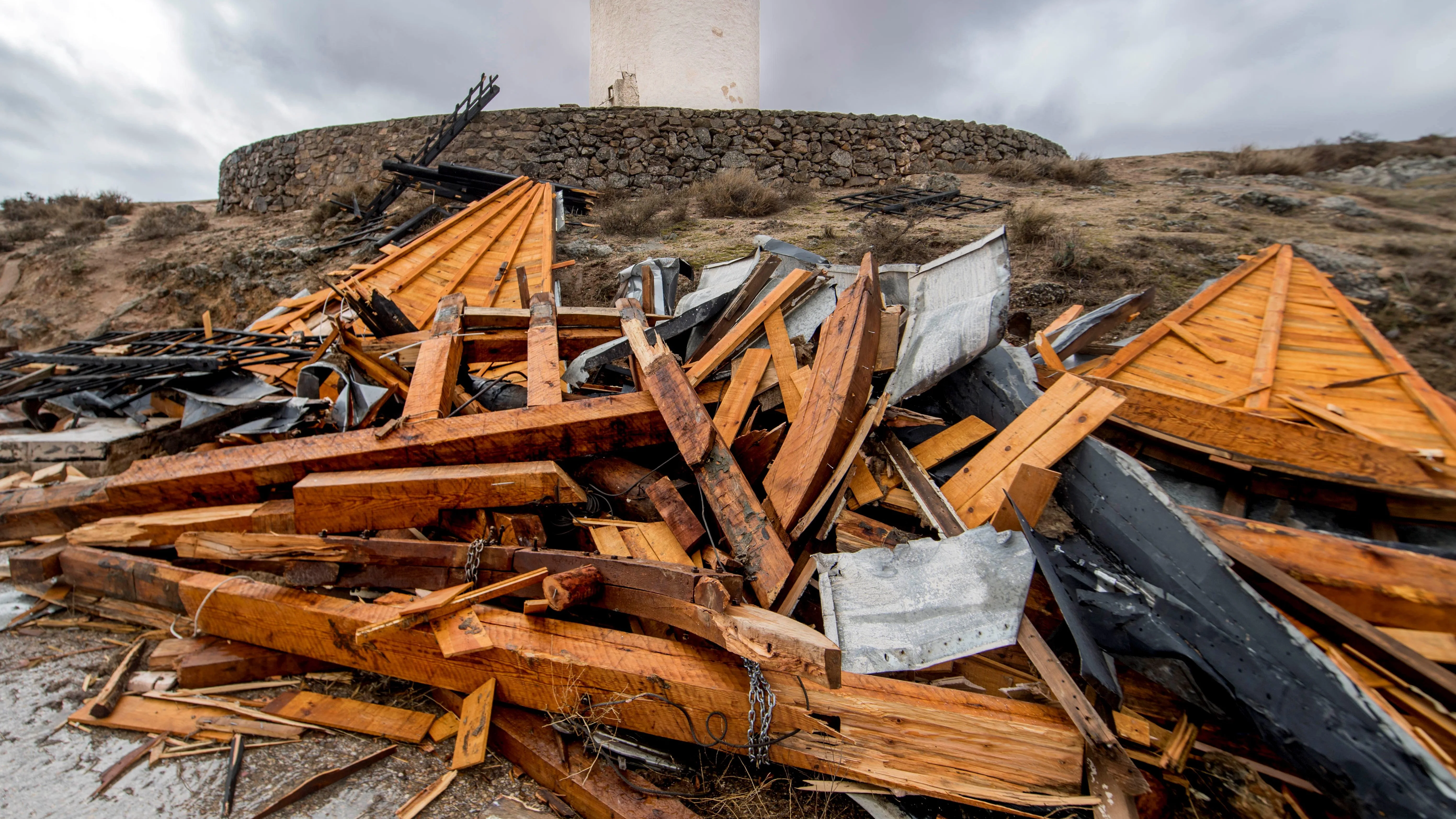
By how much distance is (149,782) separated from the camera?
1897 mm

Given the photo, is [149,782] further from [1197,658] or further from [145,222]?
[145,222]

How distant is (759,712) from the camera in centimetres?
183

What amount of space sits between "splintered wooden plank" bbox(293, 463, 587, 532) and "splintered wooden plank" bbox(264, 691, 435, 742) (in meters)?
0.64

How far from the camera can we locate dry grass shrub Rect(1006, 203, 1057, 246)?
7352 millimetres

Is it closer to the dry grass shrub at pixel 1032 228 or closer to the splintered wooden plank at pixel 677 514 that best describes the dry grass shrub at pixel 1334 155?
the dry grass shrub at pixel 1032 228

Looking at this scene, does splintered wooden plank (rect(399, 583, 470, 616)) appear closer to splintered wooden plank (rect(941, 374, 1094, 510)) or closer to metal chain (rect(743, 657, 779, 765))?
metal chain (rect(743, 657, 779, 765))

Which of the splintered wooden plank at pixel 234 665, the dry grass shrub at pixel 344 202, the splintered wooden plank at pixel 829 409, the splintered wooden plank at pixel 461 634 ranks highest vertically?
the dry grass shrub at pixel 344 202

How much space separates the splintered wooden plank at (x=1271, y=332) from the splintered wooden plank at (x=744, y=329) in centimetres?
244

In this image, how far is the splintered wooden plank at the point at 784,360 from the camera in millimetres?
2939

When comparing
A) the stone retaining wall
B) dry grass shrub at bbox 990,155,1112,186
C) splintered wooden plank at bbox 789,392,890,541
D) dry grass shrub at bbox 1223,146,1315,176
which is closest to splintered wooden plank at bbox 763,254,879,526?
splintered wooden plank at bbox 789,392,890,541

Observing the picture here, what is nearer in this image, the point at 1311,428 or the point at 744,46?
the point at 1311,428

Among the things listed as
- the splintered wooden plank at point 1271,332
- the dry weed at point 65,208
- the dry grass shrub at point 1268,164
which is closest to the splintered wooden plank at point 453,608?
the splintered wooden plank at point 1271,332

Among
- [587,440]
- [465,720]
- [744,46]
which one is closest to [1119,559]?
[587,440]

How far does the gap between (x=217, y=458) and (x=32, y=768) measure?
127cm
